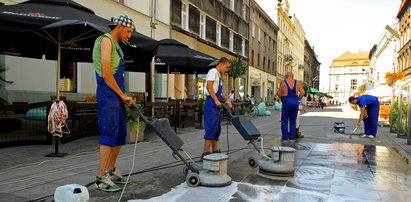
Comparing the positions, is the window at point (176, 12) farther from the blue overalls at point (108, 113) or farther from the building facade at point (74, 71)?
the blue overalls at point (108, 113)

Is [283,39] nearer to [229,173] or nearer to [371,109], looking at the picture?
[371,109]

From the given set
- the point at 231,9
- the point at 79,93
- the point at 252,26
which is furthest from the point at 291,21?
the point at 79,93

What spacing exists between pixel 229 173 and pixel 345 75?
120 m

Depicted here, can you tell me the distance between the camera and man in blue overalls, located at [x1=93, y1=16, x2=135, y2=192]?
3.47 m

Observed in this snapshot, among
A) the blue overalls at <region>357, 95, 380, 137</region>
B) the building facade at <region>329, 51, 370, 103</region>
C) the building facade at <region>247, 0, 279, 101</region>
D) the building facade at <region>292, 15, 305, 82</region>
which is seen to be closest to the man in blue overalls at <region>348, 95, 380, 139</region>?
the blue overalls at <region>357, 95, 380, 137</region>

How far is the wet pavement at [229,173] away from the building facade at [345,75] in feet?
371

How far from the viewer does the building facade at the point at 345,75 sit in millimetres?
111312

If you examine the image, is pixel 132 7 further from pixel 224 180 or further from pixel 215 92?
pixel 224 180

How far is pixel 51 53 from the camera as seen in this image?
8195 millimetres

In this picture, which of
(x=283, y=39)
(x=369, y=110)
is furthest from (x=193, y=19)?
(x=283, y=39)

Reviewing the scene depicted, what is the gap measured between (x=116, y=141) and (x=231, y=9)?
27678 millimetres

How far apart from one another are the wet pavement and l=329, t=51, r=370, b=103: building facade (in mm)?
113223

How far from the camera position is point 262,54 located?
134ft

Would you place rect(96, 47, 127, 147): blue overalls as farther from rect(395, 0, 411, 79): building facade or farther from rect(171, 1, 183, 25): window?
rect(395, 0, 411, 79): building facade
